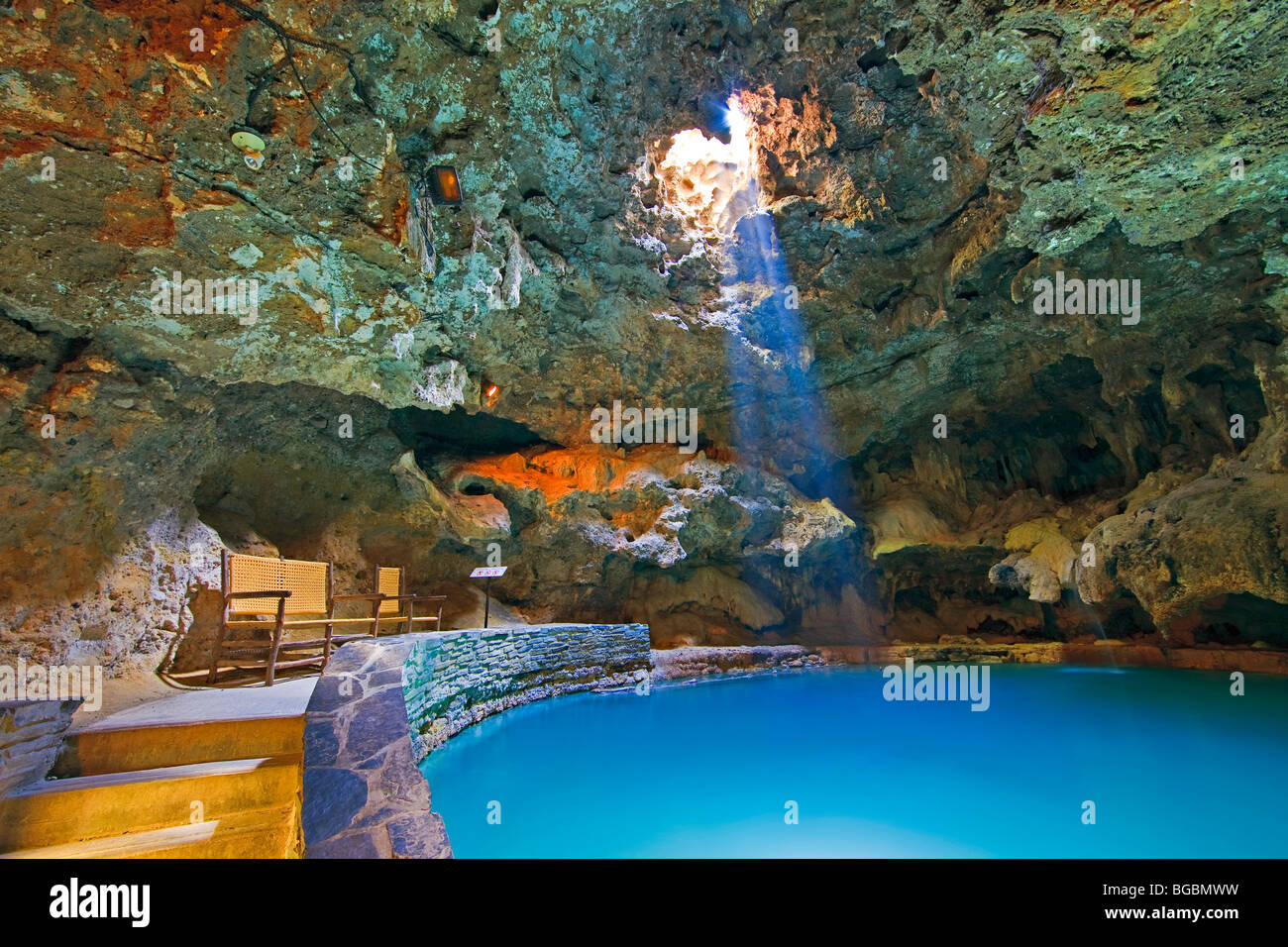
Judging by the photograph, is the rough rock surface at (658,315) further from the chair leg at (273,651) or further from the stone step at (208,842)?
the stone step at (208,842)

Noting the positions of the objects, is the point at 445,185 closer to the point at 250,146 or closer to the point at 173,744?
the point at 250,146

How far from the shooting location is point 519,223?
8781 mm

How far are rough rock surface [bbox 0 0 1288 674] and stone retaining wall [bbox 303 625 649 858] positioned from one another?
2.79 meters

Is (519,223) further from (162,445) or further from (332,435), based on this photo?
(162,445)

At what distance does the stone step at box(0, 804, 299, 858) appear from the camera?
2725 mm

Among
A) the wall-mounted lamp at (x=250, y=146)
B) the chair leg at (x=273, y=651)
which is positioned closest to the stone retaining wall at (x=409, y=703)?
the chair leg at (x=273, y=651)

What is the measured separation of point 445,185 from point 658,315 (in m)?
5.06

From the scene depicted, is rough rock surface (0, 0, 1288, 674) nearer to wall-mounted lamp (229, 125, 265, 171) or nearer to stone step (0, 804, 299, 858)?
wall-mounted lamp (229, 125, 265, 171)

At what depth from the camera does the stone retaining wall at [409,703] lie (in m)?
2.76

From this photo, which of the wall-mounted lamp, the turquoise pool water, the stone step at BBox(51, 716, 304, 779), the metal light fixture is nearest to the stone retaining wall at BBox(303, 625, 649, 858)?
the stone step at BBox(51, 716, 304, 779)
